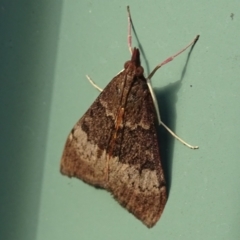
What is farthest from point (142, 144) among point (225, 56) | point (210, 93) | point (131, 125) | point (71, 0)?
point (71, 0)

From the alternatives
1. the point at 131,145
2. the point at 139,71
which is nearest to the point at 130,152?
the point at 131,145

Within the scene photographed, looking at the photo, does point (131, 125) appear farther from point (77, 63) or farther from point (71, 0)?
point (71, 0)

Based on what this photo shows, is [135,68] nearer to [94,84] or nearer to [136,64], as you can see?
[136,64]

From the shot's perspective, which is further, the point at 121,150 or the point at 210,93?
the point at 121,150

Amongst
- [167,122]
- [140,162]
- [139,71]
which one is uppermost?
[139,71]

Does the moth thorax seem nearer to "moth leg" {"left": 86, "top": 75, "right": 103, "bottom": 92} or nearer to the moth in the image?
the moth
